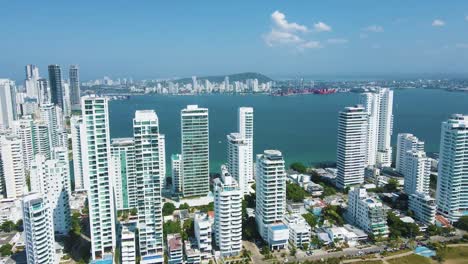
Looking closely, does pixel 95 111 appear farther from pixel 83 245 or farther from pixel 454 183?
pixel 454 183

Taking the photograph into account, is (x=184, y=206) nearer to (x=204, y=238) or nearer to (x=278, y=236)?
(x=204, y=238)

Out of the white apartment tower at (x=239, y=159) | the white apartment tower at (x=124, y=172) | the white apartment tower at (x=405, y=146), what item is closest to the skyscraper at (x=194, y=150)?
the white apartment tower at (x=239, y=159)

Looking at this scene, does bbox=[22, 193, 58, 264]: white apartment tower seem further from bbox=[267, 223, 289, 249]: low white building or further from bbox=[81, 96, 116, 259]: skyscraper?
bbox=[267, 223, 289, 249]: low white building

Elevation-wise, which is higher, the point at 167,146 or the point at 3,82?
the point at 3,82

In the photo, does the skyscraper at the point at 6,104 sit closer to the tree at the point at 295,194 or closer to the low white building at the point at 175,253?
the low white building at the point at 175,253

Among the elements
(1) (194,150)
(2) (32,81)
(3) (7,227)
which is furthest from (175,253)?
(2) (32,81)

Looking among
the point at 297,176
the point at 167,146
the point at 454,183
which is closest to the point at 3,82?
the point at 167,146

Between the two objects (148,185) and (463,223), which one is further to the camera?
(463,223)
